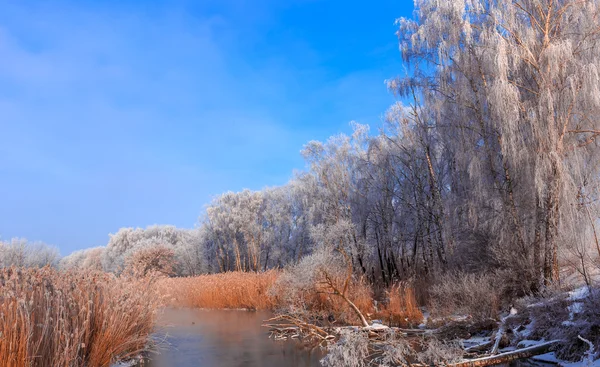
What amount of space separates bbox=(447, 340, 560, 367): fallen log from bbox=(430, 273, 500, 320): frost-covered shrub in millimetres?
2314

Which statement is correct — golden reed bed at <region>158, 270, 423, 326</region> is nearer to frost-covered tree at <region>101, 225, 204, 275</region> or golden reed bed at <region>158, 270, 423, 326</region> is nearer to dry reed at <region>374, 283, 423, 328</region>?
dry reed at <region>374, 283, 423, 328</region>

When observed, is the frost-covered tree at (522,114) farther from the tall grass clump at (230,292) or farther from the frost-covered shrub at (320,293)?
the tall grass clump at (230,292)

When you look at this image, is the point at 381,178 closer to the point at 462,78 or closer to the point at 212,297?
the point at 462,78

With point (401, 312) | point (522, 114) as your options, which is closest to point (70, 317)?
point (401, 312)

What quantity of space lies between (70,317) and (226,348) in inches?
201

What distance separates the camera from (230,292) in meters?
20.9

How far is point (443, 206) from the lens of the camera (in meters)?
17.4

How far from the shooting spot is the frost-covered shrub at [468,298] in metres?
10.9

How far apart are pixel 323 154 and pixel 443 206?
33.9ft

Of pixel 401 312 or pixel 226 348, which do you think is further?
pixel 401 312

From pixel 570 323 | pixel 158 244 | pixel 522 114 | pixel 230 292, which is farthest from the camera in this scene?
pixel 158 244

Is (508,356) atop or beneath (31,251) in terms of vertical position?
beneath

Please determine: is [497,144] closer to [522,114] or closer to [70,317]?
[522,114]

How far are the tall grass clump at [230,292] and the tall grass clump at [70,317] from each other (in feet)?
34.3
